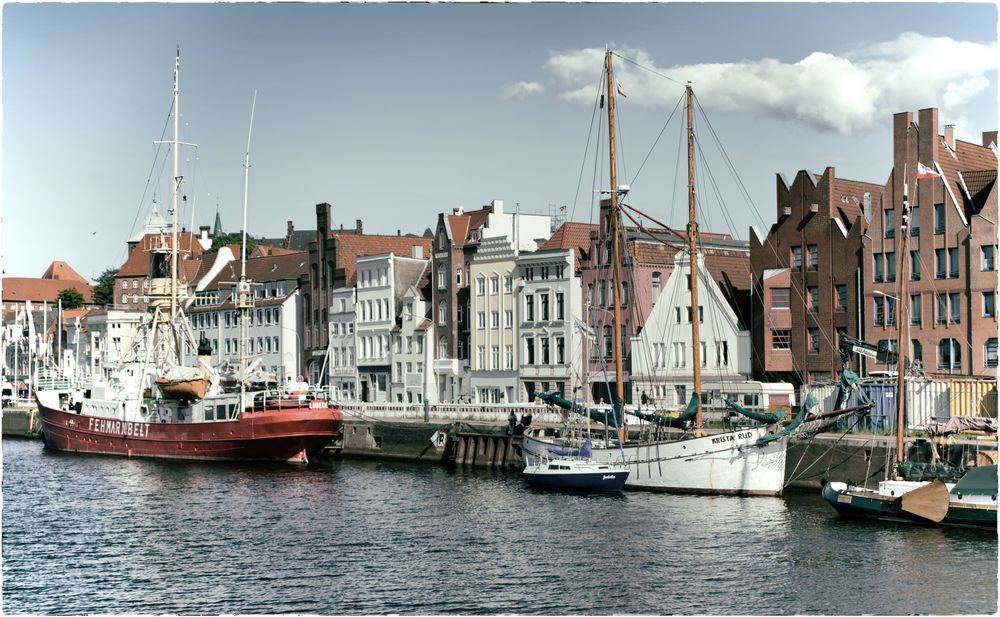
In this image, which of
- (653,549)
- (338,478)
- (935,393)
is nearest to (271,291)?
(338,478)

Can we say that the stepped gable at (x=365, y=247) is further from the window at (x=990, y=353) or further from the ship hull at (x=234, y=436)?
the window at (x=990, y=353)

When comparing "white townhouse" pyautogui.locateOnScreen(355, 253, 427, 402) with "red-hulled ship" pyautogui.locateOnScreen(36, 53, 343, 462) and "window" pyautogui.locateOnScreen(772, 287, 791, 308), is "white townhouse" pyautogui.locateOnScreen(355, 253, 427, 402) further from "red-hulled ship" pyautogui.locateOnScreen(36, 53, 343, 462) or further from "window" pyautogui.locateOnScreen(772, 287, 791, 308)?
"window" pyautogui.locateOnScreen(772, 287, 791, 308)

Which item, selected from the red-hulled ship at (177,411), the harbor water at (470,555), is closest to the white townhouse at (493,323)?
the red-hulled ship at (177,411)

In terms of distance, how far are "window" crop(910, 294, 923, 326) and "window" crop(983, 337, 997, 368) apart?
4674mm

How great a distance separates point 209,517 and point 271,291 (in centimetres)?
7877

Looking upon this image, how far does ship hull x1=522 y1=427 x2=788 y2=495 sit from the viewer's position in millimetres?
62125

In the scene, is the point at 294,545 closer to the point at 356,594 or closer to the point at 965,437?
the point at 356,594

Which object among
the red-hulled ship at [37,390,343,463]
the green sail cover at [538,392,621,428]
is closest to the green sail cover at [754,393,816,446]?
the green sail cover at [538,392,621,428]

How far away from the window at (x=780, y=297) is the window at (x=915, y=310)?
9.37m

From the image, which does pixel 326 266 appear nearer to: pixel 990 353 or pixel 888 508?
pixel 990 353

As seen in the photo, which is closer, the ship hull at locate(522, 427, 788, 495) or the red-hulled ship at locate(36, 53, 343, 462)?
the ship hull at locate(522, 427, 788, 495)

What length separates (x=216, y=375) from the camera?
95875mm

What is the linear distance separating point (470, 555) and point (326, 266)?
81948 mm

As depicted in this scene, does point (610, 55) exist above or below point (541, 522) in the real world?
above
